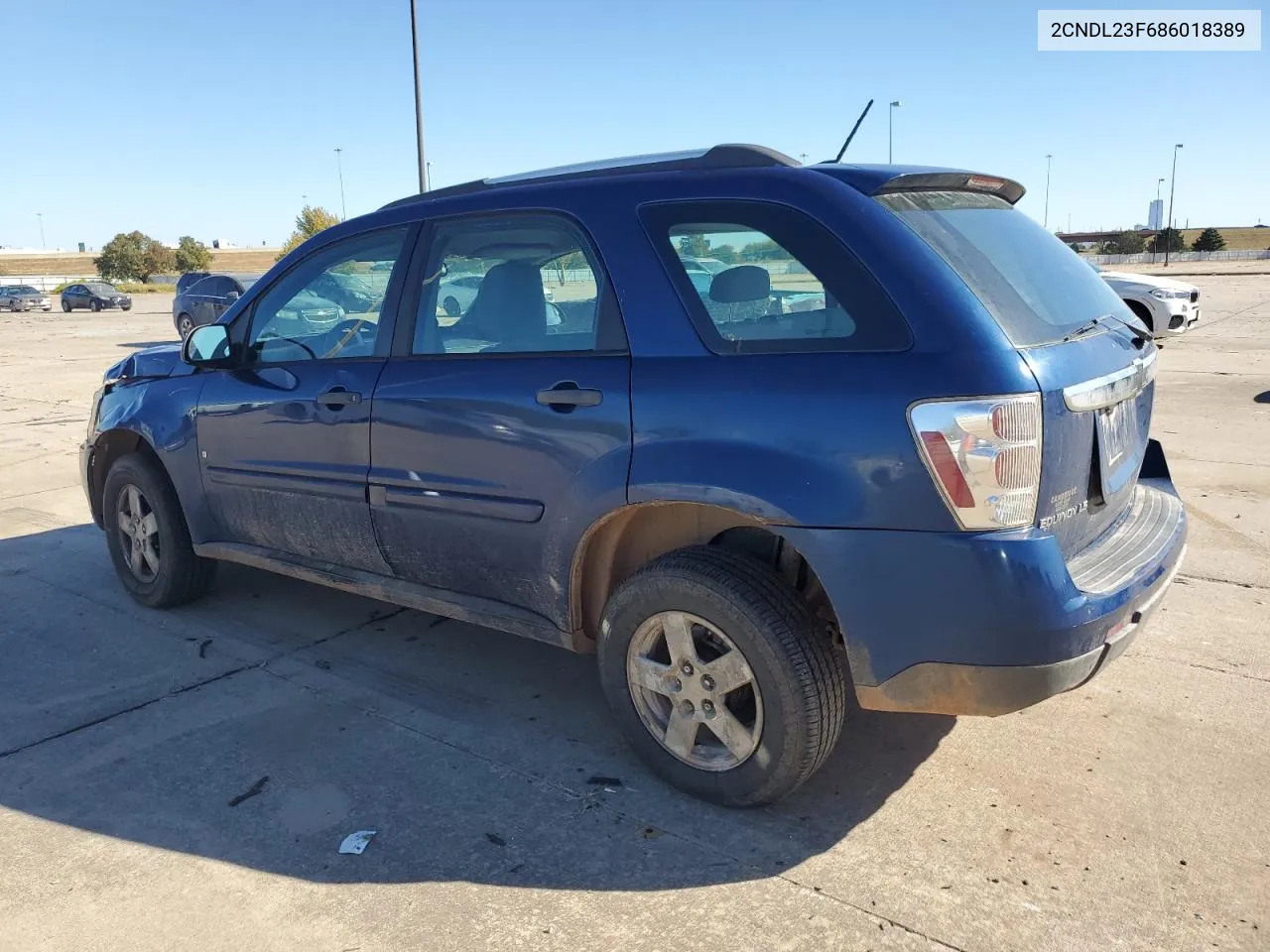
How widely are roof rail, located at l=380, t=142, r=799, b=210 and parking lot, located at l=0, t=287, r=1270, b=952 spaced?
6.30ft

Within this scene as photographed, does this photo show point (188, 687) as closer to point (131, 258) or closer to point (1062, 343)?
point (1062, 343)

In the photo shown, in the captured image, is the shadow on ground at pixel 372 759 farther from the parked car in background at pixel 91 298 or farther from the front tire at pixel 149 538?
the parked car in background at pixel 91 298

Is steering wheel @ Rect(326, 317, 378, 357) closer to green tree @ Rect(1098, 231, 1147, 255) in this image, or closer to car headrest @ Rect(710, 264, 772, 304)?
car headrest @ Rect(710, 264, 772, 304)

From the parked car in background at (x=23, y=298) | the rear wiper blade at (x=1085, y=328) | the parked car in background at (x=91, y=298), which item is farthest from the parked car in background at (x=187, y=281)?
the parked car in background at (x=23, y=298)

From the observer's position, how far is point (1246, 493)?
6.42m

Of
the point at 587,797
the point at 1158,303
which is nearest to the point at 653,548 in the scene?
the point at 587,797

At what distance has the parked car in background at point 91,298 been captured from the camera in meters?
41.5

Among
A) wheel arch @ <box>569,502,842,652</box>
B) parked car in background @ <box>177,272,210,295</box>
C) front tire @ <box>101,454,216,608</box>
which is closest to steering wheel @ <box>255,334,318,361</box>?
front tire @ <box>101,454,216,608</box>

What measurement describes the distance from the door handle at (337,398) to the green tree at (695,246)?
1414 mm

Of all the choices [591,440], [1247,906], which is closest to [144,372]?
[591,440]

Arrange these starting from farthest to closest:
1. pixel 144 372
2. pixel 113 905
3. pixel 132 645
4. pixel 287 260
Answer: pixel 144 372, pixel 132 645, pixel 287 260, pixel 113 905

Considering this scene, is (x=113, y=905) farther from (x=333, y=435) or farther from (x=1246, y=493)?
(x=1246, y=493)

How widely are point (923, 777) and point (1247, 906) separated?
927 mm

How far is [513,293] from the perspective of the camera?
Answer: 3.55 m
